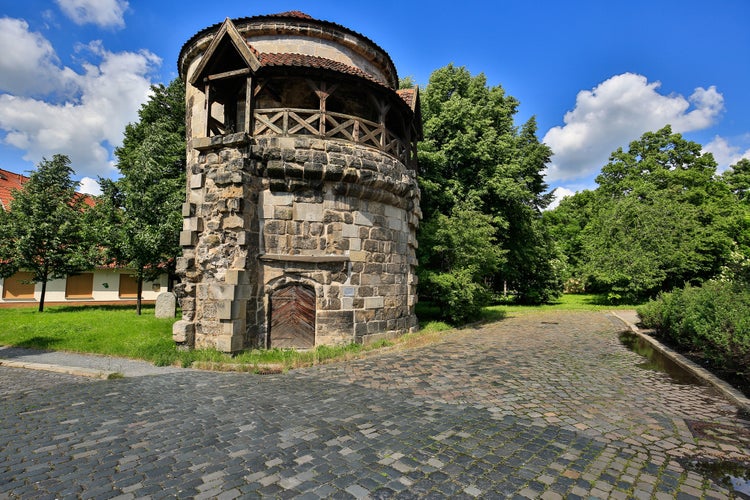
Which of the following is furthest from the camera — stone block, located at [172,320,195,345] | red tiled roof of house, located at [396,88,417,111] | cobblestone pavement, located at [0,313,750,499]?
red tiled roof of house, located at [396,88,417,111]

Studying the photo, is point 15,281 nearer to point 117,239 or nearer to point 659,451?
point 117,239

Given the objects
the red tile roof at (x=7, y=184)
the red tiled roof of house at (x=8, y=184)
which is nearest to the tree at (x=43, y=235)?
the red tiled roof of house at (x=8, y=184)

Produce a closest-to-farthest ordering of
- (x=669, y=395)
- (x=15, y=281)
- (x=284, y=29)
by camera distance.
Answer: (x=669, y=395) → (x=284, y=29) → (x=15, y=281)

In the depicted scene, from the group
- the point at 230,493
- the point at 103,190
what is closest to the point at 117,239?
the point at 103,190

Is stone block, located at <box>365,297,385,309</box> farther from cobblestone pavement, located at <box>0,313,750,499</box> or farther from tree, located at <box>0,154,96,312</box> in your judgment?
tree, located at <box>0,154,96,312</box>

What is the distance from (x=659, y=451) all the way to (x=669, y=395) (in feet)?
9.48

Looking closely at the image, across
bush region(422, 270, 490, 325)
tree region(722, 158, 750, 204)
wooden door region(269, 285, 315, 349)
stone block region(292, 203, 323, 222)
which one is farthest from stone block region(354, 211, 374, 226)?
tree region(722, 158, 750, 204)

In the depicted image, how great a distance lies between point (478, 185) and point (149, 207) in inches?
687

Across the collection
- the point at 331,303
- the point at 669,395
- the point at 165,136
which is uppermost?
the point at 165,136

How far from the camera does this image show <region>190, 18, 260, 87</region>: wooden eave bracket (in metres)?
9.99

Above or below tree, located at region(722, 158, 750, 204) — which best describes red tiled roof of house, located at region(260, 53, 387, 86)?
below

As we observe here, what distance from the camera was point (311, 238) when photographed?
10352 mm

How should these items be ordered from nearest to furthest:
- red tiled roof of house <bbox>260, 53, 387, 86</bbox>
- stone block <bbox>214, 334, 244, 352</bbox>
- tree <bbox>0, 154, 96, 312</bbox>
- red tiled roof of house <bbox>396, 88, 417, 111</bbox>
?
1. stone block <bbox>214, 334, 244, 352</bbox>
2. red tiled roof of house <bbox>260, 53, 387, 86</bbox>
3. red tiled roof of house <bbox>396, 88, 417, 111</bbox>
4. tree <bbox>0, 154, 96, 312</bbox>

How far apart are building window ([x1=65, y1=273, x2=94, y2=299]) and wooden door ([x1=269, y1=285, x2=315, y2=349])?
2330cm
